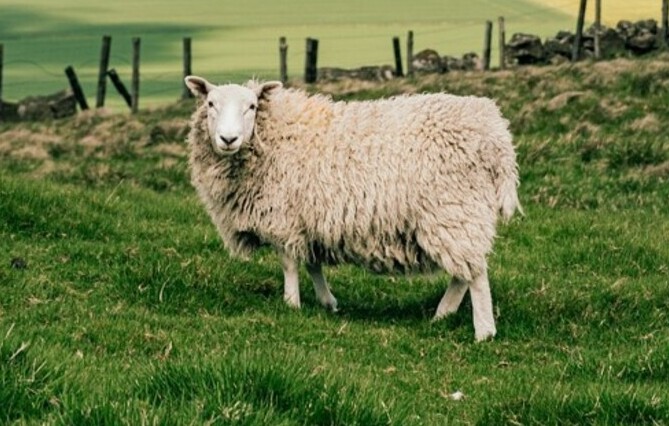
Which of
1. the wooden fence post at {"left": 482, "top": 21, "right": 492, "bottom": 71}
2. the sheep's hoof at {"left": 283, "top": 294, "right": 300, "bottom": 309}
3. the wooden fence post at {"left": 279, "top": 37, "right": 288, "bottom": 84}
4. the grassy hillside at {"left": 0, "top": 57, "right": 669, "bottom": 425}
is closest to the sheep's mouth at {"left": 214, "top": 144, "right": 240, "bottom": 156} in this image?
the grassy hillside at {"left": 0, "top": 57, "right": 669, "bottom": 425}

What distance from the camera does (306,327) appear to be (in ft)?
28.9

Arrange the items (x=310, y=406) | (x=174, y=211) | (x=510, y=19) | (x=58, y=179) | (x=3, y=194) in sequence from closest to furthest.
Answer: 1. (x=310, y=406)
2. (x=3, y=194)
3. (x=174, y=211)
4. (x=58, y=179)
5. (x=510, y=19)

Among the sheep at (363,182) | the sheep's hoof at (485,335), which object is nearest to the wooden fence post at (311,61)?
the sheep at (363,182)

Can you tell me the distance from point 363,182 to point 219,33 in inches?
1728

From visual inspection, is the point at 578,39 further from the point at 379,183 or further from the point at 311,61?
the point at 379,183

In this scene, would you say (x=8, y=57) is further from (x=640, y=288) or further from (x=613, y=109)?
(x=640, y=288)

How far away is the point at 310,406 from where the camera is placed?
554 cm

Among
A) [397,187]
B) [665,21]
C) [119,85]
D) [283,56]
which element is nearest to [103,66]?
[119,85]

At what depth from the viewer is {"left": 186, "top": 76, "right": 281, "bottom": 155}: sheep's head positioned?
9312 mm

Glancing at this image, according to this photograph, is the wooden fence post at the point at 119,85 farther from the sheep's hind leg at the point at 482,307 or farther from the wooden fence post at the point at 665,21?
the sheep's hind leg at the point at 482,307

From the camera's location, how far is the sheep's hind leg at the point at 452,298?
31.0 feet

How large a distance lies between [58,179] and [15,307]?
12.7 metres

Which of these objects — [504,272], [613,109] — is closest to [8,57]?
[613,109]

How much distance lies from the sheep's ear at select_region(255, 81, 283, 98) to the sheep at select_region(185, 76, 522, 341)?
0.01 meters
